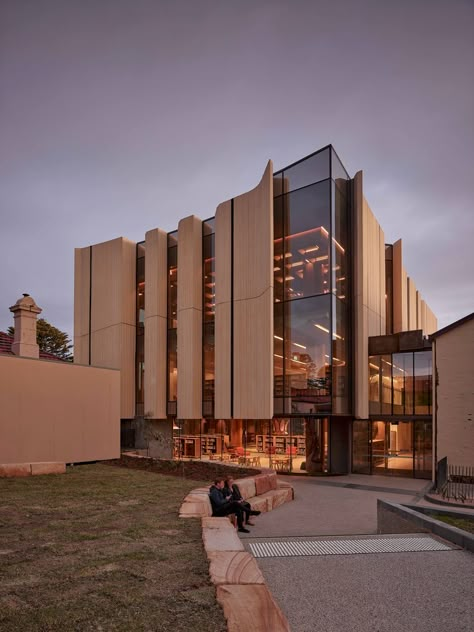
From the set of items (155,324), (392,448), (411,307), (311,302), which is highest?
(411,307)

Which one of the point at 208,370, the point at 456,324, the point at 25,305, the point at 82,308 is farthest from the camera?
the point at 82,308

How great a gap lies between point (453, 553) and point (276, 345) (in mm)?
17334

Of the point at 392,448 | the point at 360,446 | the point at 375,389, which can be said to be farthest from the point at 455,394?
the point at 360,446

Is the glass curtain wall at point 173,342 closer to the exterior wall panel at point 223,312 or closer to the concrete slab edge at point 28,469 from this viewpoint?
the exterior wall panel at point 223,312

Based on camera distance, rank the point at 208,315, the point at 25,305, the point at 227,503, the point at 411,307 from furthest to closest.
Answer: the point at 411,307 < the point at 208,315 < the point at 25,305 < the point at 227,503

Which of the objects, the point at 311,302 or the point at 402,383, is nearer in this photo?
the point at 311,302

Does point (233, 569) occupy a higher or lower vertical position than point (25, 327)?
lower

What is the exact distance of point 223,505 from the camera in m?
11.0

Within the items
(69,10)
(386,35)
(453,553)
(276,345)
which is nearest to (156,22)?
(69,10)

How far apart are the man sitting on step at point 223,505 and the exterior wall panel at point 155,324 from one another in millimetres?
19200

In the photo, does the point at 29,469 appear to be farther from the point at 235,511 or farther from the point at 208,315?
the point at 208,315

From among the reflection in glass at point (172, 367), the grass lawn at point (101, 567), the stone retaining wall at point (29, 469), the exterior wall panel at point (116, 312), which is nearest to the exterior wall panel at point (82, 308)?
the exterior wall panel at point (116, 312)

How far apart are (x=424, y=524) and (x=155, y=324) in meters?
23.7

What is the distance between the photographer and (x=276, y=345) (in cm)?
2500
